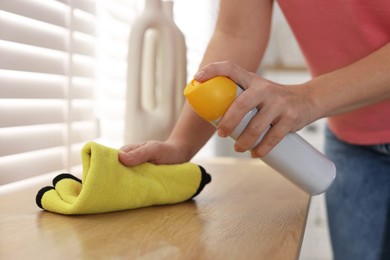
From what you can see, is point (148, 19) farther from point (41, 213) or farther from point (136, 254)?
point (136, 254)

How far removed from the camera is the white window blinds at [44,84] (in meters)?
0.84

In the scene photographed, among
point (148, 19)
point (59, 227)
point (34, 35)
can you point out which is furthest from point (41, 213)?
point (148, 19)

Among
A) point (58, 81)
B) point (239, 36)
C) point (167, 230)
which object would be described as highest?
point (239, 36)

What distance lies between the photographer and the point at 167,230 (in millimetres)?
636

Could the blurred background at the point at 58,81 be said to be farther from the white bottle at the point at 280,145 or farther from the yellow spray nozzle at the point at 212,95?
the yellow spray nozzle at the point at 212,95

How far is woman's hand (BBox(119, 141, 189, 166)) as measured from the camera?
2.42ft

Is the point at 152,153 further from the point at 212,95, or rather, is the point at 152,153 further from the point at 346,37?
the point at 346,37

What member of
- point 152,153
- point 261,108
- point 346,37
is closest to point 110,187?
point 152,153

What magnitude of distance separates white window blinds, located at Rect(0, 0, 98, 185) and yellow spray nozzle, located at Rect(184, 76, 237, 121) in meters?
0.35

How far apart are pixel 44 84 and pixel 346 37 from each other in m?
0.59

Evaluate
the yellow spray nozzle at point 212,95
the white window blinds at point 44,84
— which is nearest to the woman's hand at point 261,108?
the yellow spray nozzle at point 212,95

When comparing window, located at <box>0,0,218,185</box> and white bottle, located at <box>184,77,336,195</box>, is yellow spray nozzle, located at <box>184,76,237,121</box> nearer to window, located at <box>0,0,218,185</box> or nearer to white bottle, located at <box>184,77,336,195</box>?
white bottle, located at <box>184,77,336,195</box>

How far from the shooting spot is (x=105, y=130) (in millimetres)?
1249

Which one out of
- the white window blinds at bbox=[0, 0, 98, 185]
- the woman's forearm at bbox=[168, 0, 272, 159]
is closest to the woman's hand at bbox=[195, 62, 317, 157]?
the woman's forearm at bbox=[168, 0, 272, 159]
